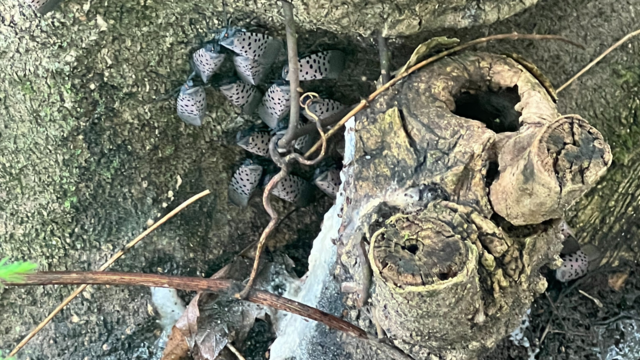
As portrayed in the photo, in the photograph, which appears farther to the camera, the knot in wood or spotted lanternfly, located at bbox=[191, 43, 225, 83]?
spotted lanternfly, located at bbox=[191, 43, 225, 83]

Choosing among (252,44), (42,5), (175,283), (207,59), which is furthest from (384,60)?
(42,5)

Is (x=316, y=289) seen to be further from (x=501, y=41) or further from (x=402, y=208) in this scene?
(x=501, y=41)

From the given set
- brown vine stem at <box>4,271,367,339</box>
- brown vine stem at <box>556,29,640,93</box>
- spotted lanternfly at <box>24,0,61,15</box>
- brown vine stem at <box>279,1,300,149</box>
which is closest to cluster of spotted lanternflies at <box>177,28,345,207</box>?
brown vine stem at <box>279,1,300,149</box>

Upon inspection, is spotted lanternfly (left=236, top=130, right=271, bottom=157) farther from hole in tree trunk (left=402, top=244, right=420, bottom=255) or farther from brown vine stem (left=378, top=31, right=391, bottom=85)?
hole in tree trunk (left=402, top=244, right=420, bottom=255)

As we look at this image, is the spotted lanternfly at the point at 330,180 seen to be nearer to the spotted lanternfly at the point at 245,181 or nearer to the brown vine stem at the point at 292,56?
the spotted lanternfly at the point at 245,181

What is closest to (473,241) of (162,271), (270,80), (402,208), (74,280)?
(402,208)
